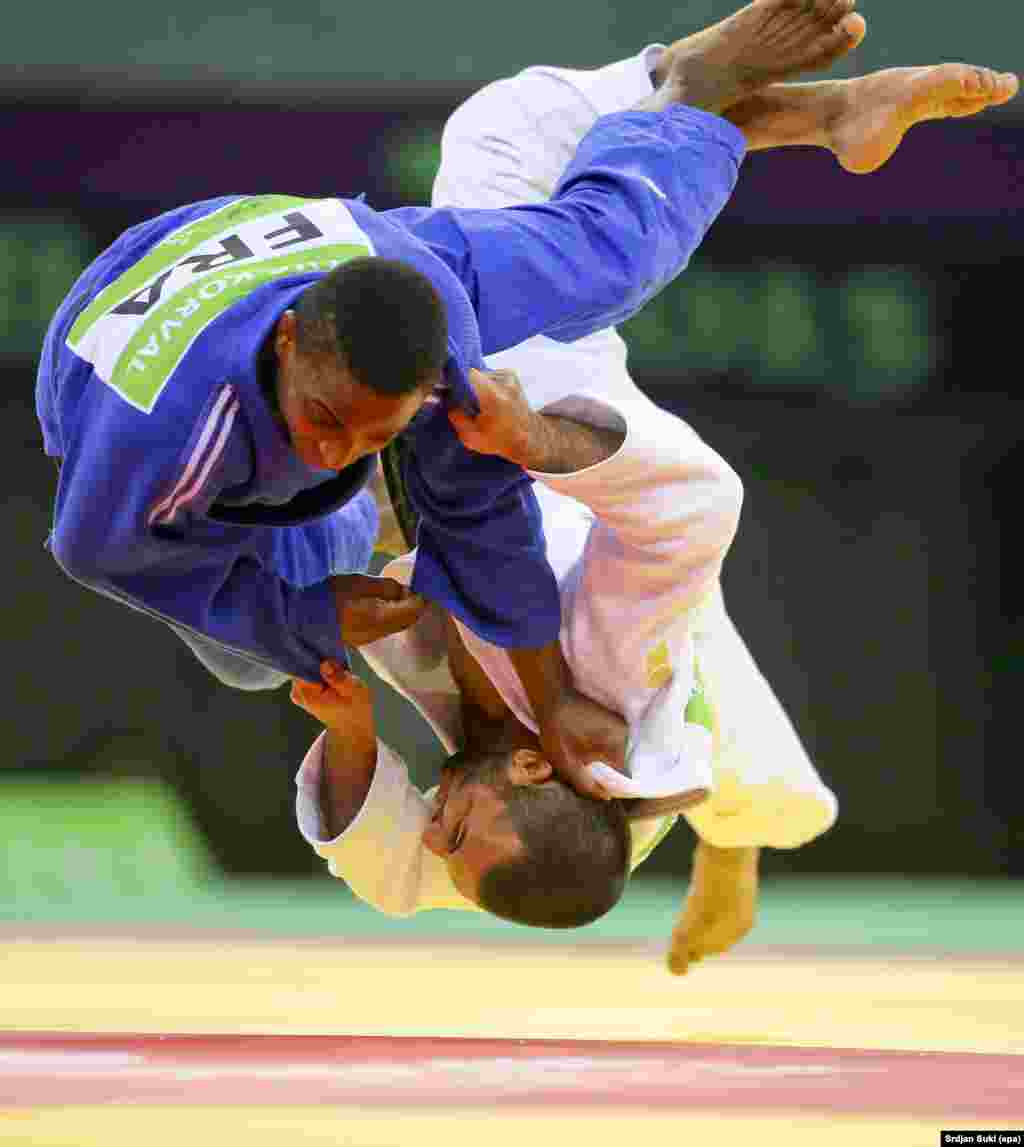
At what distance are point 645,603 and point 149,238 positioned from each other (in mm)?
840

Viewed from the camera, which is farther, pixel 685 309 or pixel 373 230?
pixel 685 309

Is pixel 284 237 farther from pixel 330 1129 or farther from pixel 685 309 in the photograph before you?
pixel 685 309

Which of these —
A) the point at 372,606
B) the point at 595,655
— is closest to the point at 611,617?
Answer: the point at 595,655

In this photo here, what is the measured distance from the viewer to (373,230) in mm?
2035

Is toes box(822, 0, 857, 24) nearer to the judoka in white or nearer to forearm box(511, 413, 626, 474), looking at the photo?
the judoka in white

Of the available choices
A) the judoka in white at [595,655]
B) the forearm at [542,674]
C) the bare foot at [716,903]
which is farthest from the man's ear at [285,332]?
the bare foot at [716,903]

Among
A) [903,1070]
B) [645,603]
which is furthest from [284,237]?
[903,1070]

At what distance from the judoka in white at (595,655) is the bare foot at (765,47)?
156 mm

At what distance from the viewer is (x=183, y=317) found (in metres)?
1.91

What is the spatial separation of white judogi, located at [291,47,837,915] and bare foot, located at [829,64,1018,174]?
35 centimetres

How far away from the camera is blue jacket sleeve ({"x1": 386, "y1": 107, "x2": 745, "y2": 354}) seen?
2.13 m

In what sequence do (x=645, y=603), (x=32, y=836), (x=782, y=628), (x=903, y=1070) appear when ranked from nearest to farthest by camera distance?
(x=903, y=1070) → (x=645, y=603) → (x=32, y=836) → (x=782, y=628)

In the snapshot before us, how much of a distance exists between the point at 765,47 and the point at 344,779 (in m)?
1.33

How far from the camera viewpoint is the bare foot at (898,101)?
8.57 feet
